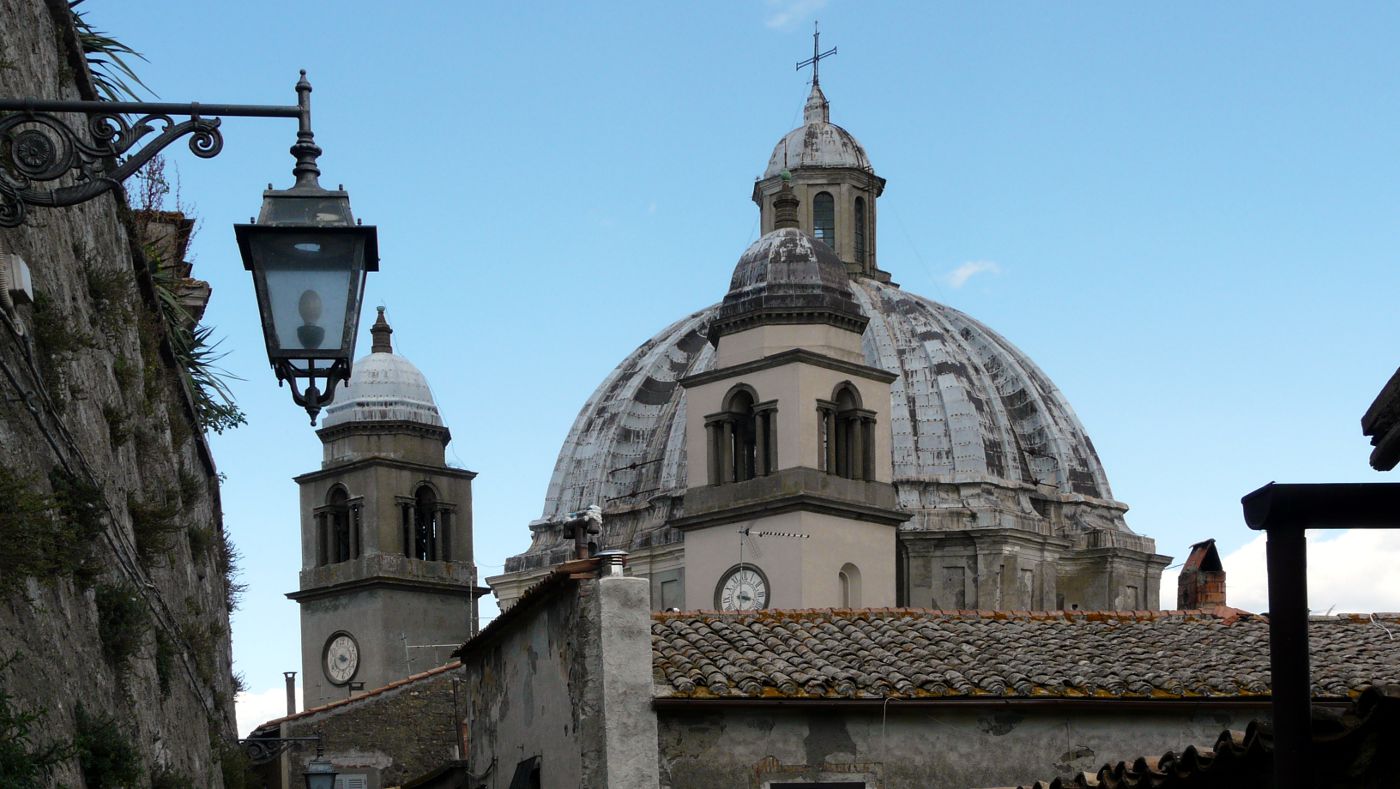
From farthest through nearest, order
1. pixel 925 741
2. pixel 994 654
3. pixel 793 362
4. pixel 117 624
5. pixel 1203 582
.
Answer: pixel 793 362 → pixel 1203 582 → pixel 994 654 → pixel 925 741 → pixel 117 624

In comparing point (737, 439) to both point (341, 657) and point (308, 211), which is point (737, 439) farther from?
point (308, 211)

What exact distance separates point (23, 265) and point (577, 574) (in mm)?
10501

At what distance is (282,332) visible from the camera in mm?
7211

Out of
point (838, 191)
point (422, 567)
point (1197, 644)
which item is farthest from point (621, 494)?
point (1197, 644)

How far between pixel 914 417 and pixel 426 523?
1128cm

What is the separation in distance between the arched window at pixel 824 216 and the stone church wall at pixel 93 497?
43.3 meters

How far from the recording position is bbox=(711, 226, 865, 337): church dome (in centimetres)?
4325

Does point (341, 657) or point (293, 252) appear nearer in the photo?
point (293, 252)

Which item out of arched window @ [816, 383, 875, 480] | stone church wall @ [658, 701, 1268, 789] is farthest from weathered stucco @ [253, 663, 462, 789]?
stone church wall @ [658, 701, 1268, 789]

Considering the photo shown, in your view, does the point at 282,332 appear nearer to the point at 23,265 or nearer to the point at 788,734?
the point at 23,265

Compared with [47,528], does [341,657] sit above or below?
below

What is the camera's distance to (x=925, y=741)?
19.0 meters

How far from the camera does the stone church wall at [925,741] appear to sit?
19.0 m

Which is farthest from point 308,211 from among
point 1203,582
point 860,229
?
point 860,229
